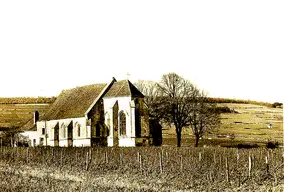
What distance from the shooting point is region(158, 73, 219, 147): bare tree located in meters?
69.4

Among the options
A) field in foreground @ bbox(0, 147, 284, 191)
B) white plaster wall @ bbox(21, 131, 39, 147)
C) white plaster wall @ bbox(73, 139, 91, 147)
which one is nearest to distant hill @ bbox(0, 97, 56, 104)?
white plaster wall @ bbox(21, 131, 39, 147)

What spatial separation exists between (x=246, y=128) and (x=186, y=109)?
46.8 ft

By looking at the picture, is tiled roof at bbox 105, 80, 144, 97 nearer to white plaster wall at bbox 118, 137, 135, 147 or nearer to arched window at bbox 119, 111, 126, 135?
arched window at bbox 119, 111, 126, 135

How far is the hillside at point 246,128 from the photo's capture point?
2879 inches

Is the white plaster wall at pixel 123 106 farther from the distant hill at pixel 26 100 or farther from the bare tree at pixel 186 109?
the distant hill at pixel 26 100

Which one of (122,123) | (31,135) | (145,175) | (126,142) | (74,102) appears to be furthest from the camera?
(31,135)

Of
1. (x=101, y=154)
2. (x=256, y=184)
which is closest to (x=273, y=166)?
(x=256, y=184)

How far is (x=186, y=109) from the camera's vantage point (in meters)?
70.2

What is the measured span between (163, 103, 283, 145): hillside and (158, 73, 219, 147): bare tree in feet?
15.1

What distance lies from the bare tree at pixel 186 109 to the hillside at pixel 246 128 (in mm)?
4595

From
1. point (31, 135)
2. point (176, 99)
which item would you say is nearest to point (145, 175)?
point (176, 99)

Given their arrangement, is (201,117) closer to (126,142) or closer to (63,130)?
(126,142)

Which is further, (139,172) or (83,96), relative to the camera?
(83,96)

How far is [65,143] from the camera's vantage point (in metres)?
69.8
